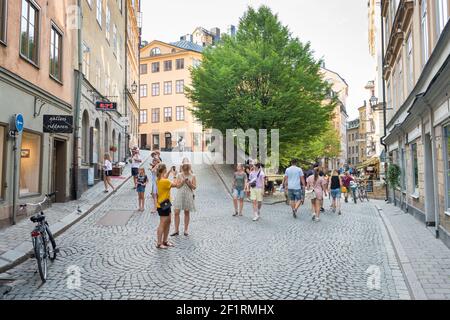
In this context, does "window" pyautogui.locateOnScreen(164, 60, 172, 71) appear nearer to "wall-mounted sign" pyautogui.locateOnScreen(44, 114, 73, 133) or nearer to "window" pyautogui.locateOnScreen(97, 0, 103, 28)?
"window" pyautogui.locateOnScreen(97, 0, 103, 28)

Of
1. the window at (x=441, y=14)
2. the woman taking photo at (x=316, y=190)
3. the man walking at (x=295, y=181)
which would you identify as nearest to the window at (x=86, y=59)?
the man walking at (x=295, y=181)

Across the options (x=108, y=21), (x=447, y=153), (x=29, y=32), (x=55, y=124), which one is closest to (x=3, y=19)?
(x=29, y=32)

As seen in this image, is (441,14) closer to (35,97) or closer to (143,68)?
(35,97)

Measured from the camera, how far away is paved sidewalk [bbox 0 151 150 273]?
22.7ft

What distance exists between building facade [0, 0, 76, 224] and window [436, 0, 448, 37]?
10.2 m

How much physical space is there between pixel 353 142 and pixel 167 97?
57.5m

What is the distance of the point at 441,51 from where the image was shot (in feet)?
28.6

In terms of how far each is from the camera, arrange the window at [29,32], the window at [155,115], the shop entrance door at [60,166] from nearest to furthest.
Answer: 1. the window at [29,32]
2. the shop entrance door at [60,166]
3. the window at [155,115]

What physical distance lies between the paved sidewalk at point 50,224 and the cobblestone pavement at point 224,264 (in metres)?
0.26

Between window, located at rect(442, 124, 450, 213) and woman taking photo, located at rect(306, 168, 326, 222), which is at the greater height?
window, located at rect(442, 124, 450, 213)

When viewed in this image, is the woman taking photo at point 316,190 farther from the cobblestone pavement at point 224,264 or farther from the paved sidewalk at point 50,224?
the paved sidewalk at point 50,224

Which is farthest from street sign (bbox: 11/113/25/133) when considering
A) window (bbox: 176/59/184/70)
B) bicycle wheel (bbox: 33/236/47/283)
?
window (bbox: 176/59/184/70)

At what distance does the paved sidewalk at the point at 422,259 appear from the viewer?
5.33 meters
